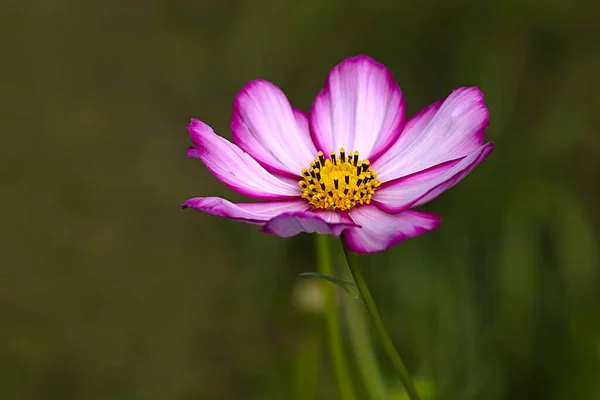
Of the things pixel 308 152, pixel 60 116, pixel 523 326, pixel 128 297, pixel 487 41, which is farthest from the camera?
pixel 60 116

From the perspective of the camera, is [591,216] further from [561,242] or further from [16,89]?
[16,89]

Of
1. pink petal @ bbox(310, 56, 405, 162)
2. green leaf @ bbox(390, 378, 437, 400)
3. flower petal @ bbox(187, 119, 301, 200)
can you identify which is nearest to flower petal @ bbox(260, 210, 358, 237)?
flower petal @ bbox(187, 119, 301, 200)

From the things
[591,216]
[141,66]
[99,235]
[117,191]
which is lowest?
[591,216]

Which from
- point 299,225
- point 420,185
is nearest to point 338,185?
point 420,185

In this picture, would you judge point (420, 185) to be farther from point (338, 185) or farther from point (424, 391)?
point (424, 391)

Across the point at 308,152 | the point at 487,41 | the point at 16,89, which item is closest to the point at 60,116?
the point at 16,89

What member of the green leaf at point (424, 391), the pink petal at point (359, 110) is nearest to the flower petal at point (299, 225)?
the pink petal at point (359, 110)
